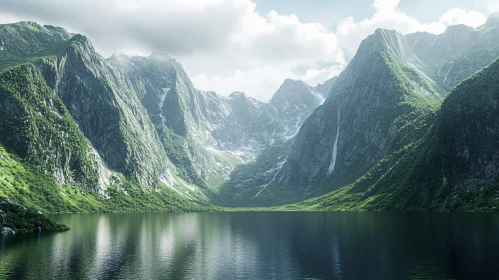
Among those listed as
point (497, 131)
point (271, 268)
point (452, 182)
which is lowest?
point (271, 268)

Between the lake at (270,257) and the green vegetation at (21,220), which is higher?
the green vegetation at (21,220)

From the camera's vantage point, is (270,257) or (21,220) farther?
(21,220)

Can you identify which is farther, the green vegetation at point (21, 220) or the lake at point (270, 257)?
the green vegetation at point (21, 220)

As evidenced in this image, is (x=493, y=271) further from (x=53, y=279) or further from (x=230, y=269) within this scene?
(x=53, y=279)

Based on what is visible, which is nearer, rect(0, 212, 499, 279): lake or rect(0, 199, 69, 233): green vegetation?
rect(0, 212, 499, 279): lake

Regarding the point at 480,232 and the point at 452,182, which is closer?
the point at 480,232

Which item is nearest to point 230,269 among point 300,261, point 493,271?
point 300,261

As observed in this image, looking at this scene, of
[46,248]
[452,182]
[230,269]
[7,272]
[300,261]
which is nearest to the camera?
[7,272]

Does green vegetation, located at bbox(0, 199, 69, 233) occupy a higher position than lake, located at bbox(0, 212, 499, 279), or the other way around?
green vegetation, located at bbox(0, 199, 69, 233)

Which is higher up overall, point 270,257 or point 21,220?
point 21,220

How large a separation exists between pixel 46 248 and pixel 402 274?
3094 inches

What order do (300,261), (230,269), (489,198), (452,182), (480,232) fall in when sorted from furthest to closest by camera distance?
(452,182) < (489,198) < (480,232) < (300,261) < (230,269)

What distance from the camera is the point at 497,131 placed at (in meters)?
200

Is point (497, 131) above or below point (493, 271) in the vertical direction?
above
